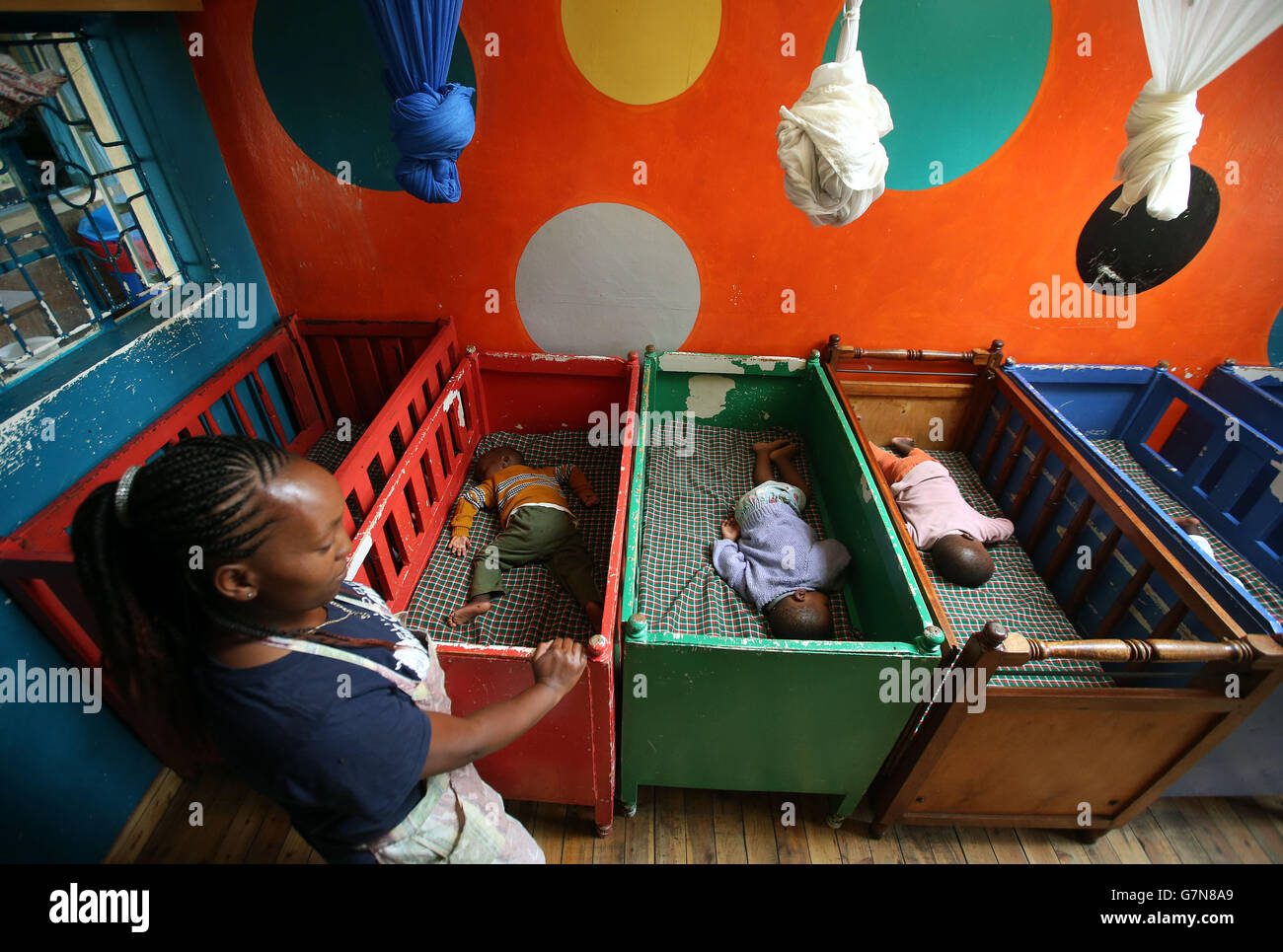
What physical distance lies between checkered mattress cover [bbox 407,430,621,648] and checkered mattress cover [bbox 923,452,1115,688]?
1.27 m

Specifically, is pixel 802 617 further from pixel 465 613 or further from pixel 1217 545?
pixel 1217 545

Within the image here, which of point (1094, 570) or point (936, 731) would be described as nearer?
point (936, 731)

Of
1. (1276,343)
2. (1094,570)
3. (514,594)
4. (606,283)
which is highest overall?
(606,283)

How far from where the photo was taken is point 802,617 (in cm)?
195

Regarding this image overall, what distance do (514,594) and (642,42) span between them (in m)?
2.00

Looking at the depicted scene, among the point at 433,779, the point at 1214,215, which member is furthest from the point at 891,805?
the point at 1214,215

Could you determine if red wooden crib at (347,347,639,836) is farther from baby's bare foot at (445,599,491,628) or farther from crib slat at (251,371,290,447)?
crib slat at (251,371,290,447)

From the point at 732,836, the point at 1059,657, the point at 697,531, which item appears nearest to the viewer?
the point at 1059,657

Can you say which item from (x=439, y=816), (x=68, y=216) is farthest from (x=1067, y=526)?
(x=68, y=216)

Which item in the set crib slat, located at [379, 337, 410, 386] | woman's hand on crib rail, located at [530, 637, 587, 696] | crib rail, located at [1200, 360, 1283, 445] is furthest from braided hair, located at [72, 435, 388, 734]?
crib rail, located at [1200, 360, 1283, 445]

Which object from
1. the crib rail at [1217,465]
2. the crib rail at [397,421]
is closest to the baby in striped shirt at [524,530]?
the crib rail at [397,421]

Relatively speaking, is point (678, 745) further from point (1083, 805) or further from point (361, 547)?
point (1083, 805)
